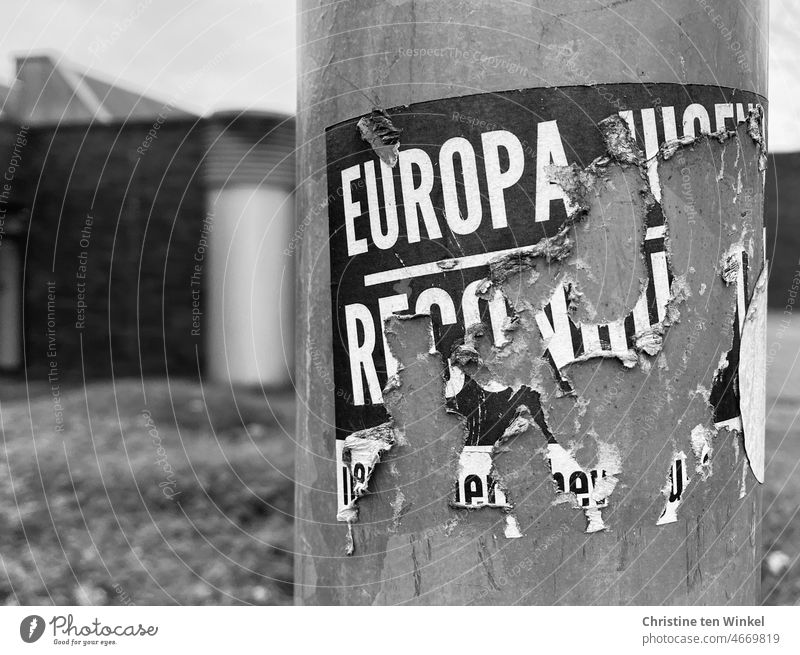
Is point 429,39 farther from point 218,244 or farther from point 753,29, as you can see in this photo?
point 218,244

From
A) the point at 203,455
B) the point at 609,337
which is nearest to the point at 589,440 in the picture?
the point at 609,337

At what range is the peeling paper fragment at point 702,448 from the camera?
938mm

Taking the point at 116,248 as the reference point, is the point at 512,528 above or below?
below

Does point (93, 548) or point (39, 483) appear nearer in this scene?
point (93, 548)

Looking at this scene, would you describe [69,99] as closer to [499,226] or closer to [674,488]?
[499,226]

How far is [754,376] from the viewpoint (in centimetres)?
103

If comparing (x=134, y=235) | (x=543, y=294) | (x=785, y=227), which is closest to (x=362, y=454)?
(x=543, y=294)

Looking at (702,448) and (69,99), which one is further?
(69,99)

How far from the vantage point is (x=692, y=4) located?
940 mm

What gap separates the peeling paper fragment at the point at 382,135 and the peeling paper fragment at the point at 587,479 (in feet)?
1.31

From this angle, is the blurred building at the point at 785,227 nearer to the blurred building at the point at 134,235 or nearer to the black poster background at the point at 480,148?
the blurred building at the point at 134,235

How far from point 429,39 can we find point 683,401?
539 mm

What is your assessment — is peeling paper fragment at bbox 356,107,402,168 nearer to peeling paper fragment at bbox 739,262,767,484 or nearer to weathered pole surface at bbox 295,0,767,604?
weathered pole surface at bbox 295,0,767,604

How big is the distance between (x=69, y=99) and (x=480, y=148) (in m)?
6.14
